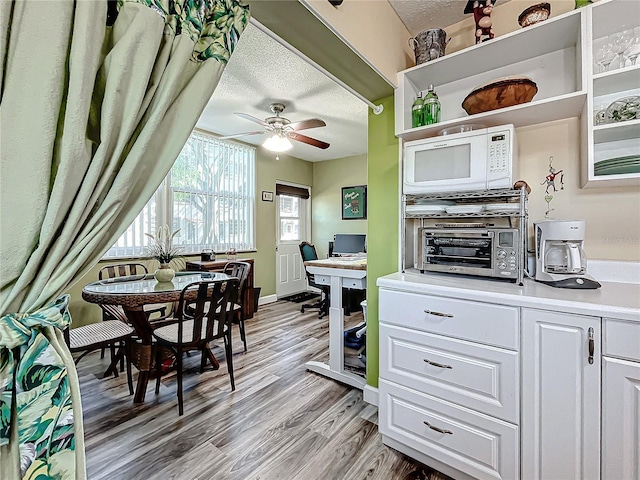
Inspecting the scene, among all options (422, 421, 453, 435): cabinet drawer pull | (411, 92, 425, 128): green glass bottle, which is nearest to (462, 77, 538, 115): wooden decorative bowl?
(411, 92, 425, 128): green glass bottle

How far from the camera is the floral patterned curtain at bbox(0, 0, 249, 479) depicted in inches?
26.5

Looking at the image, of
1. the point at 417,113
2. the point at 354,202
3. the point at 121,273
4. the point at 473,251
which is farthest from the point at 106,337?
the point at 354,202

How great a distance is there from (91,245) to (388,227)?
163 cm

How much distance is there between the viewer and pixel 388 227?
201 centimetres

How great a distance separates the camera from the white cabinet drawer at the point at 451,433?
1273 millimetres

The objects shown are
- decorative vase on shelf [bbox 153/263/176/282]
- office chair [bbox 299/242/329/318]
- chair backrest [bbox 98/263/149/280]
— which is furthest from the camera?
office chair [bbox 299/242/329/318]

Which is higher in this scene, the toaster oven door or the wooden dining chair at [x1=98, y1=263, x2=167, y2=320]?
the toaster oven door

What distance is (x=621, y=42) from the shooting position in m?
1.43

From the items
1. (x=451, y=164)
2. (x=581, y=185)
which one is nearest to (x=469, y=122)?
(x=451, y=164)

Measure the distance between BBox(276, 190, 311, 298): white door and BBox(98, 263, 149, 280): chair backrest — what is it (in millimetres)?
2406

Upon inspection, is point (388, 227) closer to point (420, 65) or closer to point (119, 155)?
point (420, 65)

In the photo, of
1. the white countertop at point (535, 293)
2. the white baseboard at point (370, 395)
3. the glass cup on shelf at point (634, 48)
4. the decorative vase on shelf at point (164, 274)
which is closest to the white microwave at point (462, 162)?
the white countertop at point (535, 293)

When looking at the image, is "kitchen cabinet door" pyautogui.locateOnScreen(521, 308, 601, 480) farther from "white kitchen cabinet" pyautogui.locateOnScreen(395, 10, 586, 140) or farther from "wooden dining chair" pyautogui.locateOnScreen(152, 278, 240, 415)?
"wooden dining chair" pyautogui.locateOnScreen(152, 278, 240, 415)

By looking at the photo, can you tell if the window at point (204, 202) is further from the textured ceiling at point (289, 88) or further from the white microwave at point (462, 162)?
the white microwave at point (462, 162)
